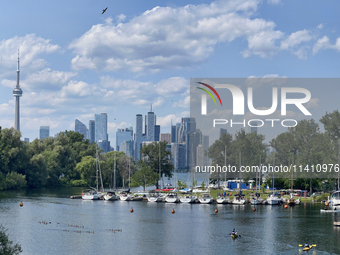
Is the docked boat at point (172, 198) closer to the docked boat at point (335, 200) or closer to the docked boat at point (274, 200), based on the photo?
the docked boat at point (274, 200)

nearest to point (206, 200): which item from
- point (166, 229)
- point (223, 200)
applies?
point (223, 200)

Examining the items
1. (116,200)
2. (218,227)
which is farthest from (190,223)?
(116,200)

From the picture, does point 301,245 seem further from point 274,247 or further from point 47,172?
point 47,172

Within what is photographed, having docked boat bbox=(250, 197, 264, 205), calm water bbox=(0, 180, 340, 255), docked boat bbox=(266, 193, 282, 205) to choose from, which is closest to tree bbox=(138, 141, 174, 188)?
calm water bbox=(0, 180, 340, 255)

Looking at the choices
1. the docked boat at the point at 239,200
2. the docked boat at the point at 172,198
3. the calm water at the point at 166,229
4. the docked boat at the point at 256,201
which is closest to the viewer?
the calm water at the point at 166,229

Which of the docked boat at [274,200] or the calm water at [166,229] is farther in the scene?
the docked boat at [274,200]

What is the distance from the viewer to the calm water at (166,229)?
5385cm

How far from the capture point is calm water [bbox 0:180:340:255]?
53.9m

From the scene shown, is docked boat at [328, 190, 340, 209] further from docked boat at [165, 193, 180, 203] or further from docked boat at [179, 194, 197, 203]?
docked boat at [165, 193, 180, 203]

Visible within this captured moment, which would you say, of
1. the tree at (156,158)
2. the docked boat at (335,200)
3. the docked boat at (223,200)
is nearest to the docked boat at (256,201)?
the docked boat at (223,200)

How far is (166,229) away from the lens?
221 ft

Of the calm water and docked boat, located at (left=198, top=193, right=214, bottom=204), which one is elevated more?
docked boat, located at (left=198, top=193, right=214, bottom=204)

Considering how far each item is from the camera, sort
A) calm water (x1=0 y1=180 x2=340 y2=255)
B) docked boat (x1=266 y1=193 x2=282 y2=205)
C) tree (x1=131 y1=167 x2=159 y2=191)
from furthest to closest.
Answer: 1. tree (x1=131 y1=167 x2=159 y2=191)
2. docked boat (x1=266 y1=193 x2=282 y2=205)
3. calm water (x1=0 y1=180 x2=340 y2=255)

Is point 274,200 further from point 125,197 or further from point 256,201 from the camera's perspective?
point 125,197
